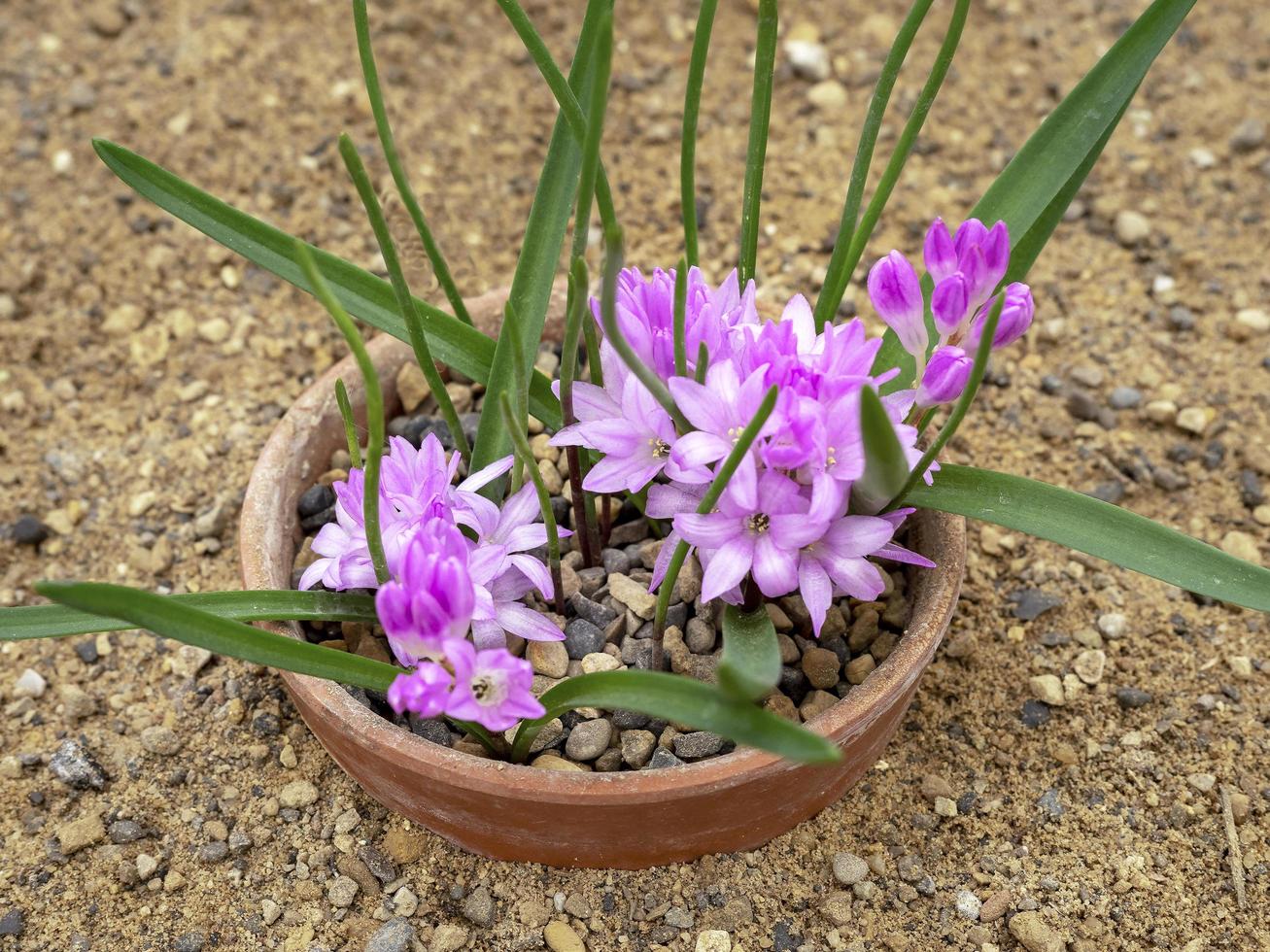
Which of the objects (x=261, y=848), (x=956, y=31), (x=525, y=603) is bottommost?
(x=261, y=848)

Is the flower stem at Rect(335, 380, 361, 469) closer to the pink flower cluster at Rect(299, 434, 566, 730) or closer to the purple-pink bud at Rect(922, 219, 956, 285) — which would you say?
the pink flower cluster at Rect(299, 434, 566, 730)

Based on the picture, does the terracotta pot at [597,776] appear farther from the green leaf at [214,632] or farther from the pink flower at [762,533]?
the pink flower at [762,533]

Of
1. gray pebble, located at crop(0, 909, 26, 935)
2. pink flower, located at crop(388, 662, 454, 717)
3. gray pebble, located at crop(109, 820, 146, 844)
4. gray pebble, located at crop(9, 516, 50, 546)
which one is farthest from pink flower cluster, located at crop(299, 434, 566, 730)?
gray pebble, located at crop(9, 516, 50, 546)

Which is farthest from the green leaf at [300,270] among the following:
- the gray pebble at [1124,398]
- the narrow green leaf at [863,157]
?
the gray pebble at [1124,398]

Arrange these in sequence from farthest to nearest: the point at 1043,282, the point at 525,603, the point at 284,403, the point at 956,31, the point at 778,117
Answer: the point at 778,117 < the point at 1043,282 < the point at 284,403 < the point at 525,603 < the point at 956,31

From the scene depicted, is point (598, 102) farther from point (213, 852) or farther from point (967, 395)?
point (213, 852)

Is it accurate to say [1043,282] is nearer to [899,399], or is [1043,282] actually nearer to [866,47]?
[866,47]

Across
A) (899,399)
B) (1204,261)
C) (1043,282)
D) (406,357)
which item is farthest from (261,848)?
(1204,261)

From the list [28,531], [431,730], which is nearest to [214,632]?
[431,730]
